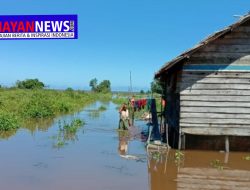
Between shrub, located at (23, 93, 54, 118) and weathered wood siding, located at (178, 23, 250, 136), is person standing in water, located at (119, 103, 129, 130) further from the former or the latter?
shrub, located at (23, 93, 54, 118)

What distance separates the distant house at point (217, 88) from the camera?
13.2 m

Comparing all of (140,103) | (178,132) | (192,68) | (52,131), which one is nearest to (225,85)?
(192,68)

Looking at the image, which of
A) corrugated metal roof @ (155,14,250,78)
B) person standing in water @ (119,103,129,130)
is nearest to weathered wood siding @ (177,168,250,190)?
corrugated metal roof @ (155,14,250,78)

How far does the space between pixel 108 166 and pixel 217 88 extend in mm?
4372

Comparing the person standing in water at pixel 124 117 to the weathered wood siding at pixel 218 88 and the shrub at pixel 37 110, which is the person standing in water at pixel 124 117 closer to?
the weathered wood siding at pixel 218 88

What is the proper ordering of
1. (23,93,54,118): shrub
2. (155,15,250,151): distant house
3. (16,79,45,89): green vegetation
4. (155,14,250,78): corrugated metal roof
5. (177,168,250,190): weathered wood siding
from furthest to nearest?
(16,79,45,89): green vegetation → (23,93,54,118): shrub → (155,15,250,151): distant house → (155,14,250,78): corrugated metal roof → (177,168,250,190): weathered wood siding

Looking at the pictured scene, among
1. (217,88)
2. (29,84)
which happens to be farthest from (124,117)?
(29,84)

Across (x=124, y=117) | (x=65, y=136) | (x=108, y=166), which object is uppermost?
(x=124, y=117)

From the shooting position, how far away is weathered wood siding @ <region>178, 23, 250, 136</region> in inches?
520

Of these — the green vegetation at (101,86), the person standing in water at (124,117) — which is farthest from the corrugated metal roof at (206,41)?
the green vegetation at (101,86)

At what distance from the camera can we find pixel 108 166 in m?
11.3

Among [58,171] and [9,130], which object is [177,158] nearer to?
[58,171]

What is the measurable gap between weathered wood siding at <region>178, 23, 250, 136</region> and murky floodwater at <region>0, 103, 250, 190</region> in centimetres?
99

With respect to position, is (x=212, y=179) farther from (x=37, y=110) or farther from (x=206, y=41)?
(x=37, y=110)
